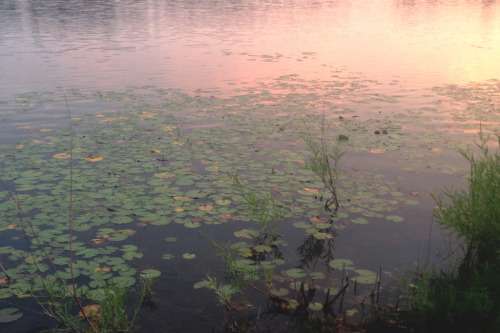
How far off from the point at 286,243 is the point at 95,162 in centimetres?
307

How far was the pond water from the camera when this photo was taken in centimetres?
410

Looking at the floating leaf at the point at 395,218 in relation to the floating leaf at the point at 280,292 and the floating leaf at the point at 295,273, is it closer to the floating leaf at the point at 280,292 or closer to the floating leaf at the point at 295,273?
the floating leaf at the point at 295,273

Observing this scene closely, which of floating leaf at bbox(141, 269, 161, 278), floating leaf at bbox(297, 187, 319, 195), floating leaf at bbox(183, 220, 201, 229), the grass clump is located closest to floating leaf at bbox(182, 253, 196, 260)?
floating leaf at bbox(141, 269, 161, 278)

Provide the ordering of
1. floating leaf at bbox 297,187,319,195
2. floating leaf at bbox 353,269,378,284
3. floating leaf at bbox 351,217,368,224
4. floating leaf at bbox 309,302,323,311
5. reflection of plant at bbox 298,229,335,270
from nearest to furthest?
1. floating leaf at bbox 309,302,323,311
2. floating leaf at bbox 353,269,378,284
3. reflection of plant at bbox 298,229,335,270
4. floating leaf at bbox 351,217,368,224
5. floating leaf at bbox 297,187,319,195

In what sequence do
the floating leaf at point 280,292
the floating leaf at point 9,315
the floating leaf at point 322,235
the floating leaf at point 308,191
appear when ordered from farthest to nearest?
the floating leaf at point 308,191
the floating leaf at point 322,235
the floating leaf at point 280,292
the floating leaf at point 9,315

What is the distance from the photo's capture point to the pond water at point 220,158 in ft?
13.4

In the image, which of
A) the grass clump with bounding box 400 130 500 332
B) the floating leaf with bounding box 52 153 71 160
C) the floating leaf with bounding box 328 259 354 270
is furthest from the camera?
the floating leaf with bounding box 52 153 71 160

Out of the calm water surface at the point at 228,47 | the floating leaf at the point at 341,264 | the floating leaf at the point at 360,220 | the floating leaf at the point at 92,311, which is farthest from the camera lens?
the calm water surface at the point at 228,47

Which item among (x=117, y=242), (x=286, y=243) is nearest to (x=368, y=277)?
(x=286, y=243)

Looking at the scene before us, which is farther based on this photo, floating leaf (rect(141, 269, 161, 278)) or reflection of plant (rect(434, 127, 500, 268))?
floating leaf (rect(141, 269, 161, 278))

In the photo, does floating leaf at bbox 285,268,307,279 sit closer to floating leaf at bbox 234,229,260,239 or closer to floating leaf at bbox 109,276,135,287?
floating leaf at bbox 234,229,260,239

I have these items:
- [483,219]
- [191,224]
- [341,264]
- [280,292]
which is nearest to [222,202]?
[191,224]

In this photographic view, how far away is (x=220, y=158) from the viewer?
6504 mm

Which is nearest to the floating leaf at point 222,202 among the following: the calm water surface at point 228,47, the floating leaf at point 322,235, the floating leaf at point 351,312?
the floating leaf at point 322,235
